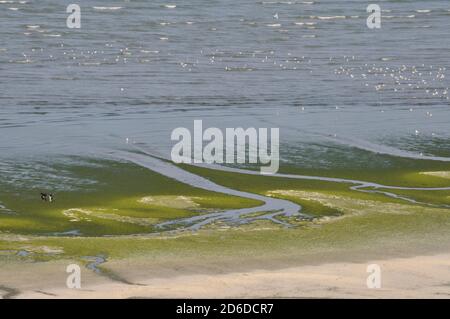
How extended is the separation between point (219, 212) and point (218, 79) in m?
13.5

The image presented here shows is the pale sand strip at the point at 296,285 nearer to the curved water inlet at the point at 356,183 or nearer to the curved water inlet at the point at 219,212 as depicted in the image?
the curved water inlet at the point at 219,212

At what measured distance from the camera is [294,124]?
23.3 metres

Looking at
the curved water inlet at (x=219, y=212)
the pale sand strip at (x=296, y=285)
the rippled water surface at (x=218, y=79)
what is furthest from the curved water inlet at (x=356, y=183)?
the pale sand strip at (x=296, y=285)

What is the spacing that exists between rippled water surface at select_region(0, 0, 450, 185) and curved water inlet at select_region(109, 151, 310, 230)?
4.04 feet

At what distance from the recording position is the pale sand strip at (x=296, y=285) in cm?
1238

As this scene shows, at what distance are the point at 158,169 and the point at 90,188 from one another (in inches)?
66.4

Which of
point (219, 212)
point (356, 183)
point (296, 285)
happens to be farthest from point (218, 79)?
point (296, 285)

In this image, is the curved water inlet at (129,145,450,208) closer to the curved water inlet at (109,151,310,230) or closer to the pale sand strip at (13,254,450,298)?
the curved water inlet at (109,151,310,230)

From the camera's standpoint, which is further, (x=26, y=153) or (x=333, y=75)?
(x=333, y=75)

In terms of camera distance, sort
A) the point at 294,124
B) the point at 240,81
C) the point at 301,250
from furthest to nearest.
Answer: the point at 240,81
the point at 294,124
the point at 301,250

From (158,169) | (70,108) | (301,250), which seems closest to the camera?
(301,250)

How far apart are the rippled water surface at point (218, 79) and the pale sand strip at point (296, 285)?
5.33 meters
